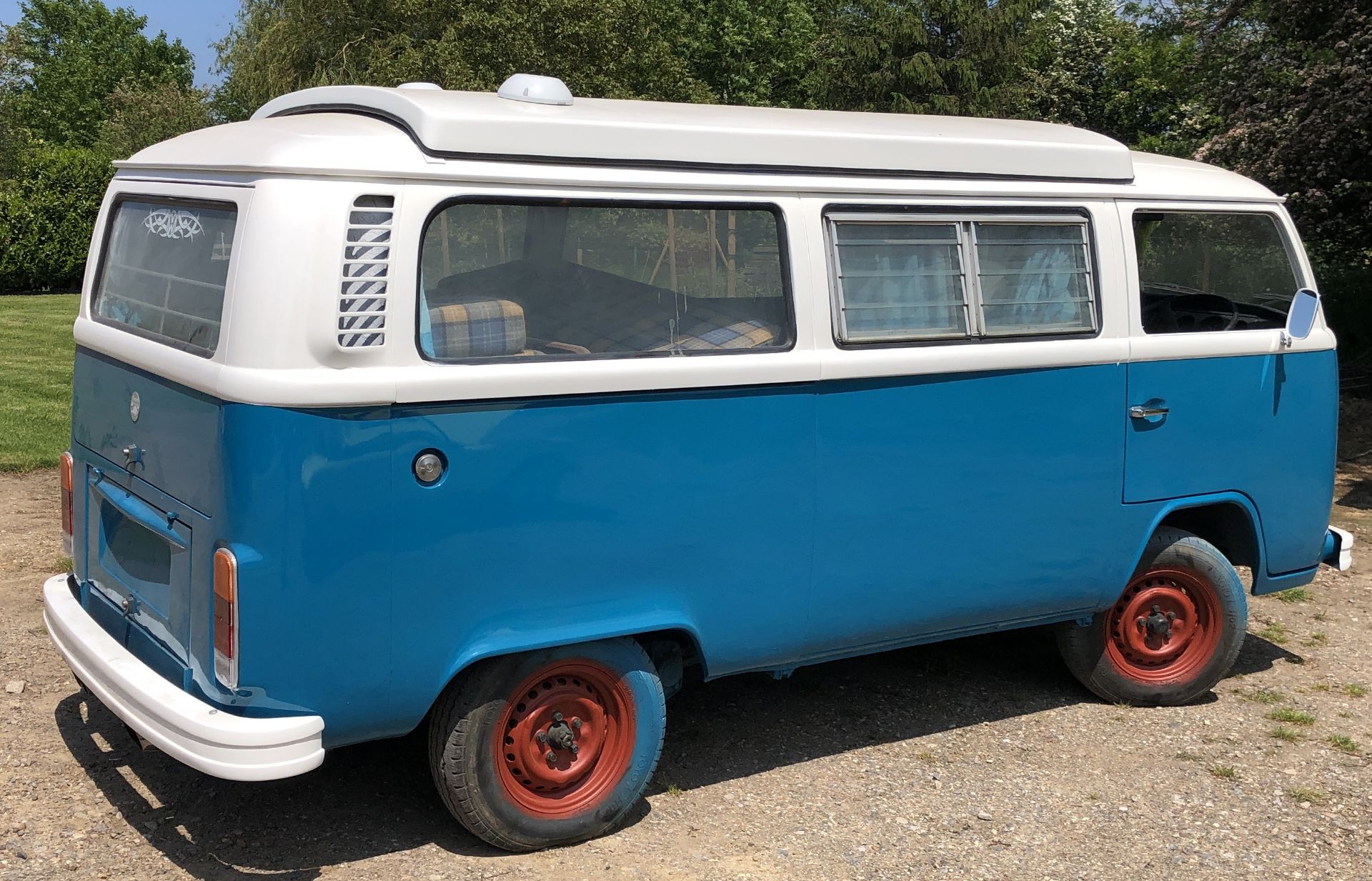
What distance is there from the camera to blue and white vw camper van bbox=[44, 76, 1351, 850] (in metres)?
3.74

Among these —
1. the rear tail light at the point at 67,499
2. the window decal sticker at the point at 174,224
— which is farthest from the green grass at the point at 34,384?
the window decal sticker at the point at 174,224

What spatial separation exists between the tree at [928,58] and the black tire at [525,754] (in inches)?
1279

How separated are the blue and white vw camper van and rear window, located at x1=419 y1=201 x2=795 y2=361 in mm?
12

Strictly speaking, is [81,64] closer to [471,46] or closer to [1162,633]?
[471,46]

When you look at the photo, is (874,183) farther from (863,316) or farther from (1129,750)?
(1129,750)

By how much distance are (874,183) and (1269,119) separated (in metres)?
10.3

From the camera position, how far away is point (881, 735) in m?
5.41

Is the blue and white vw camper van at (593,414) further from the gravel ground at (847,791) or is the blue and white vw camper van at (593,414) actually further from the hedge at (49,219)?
the hedge at (49,219)

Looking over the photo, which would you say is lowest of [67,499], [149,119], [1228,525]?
[1228,525]

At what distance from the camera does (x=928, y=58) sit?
35.4 meters

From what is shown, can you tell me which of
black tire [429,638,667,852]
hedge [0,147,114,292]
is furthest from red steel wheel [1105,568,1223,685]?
hedge [0,147,114,292]

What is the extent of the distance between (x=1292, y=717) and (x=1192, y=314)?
177 centimetres

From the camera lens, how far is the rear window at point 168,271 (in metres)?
3.96

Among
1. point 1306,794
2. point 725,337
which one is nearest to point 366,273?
point 725,337
